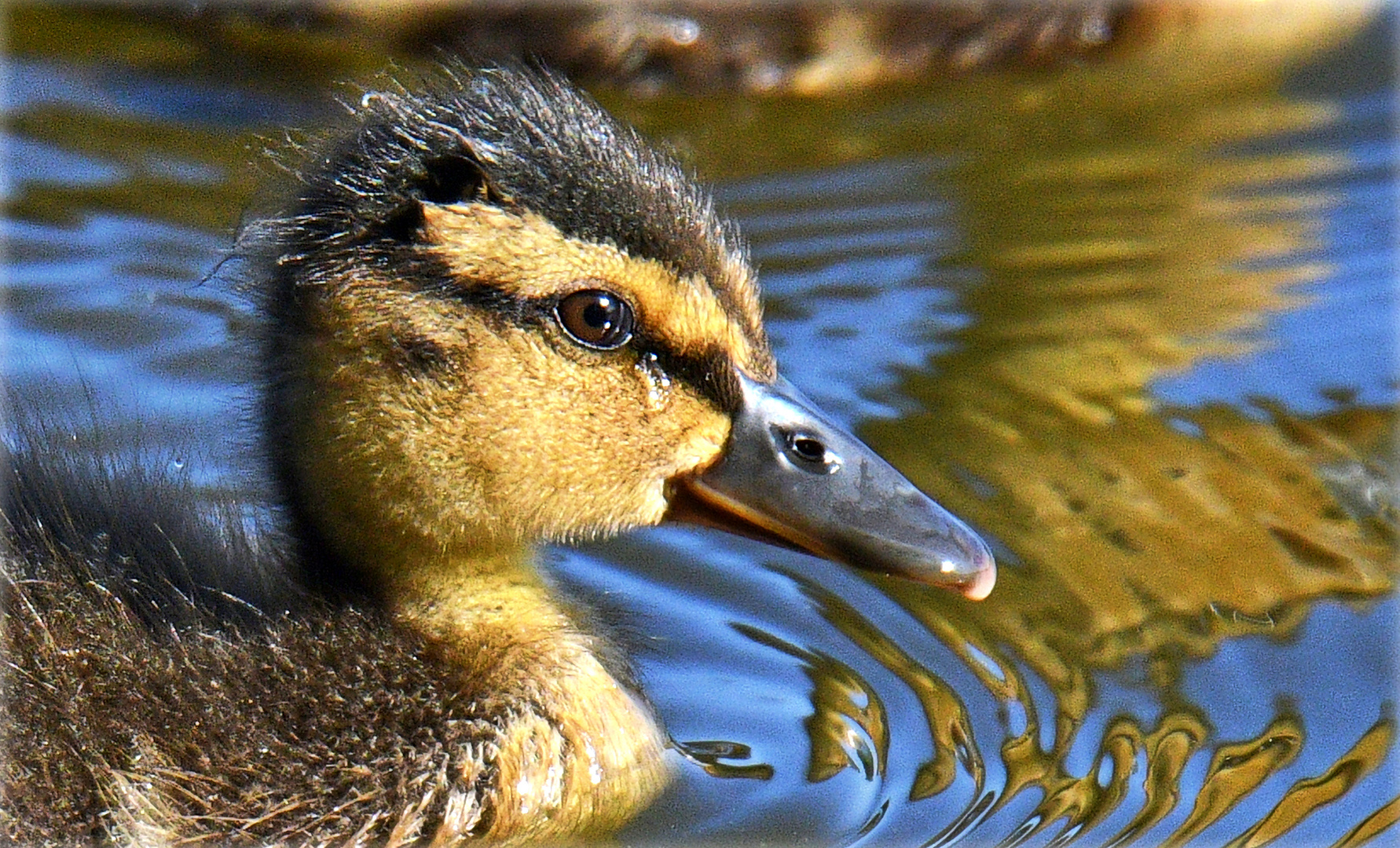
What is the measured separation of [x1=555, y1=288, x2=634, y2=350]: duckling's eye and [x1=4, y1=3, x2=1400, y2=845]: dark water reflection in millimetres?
574

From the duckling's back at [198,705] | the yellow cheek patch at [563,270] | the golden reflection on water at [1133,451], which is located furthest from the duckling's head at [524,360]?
the golden reflection on water at [1133,451]

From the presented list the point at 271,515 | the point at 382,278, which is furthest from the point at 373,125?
the point at 271,515

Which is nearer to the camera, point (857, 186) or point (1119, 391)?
point (1119, 391)

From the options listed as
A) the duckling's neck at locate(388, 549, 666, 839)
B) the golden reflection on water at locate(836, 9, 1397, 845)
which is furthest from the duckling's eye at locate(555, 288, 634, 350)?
the golden reflection on water at locate(836, 9, 1397, 845)

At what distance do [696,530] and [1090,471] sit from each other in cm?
86

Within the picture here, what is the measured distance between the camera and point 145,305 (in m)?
5.17

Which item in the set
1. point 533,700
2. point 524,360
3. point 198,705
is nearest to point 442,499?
point 524,360

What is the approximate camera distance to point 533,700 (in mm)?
3408

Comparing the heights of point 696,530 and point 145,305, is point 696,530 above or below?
below

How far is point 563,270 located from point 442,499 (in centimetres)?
42

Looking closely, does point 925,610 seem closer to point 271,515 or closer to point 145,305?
point 271,515

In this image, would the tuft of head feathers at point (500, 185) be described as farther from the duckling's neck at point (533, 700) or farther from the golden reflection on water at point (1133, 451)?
the golden reflection on water at point (1133, 451)

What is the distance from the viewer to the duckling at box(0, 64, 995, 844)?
3197mm

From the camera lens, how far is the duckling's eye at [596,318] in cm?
332
